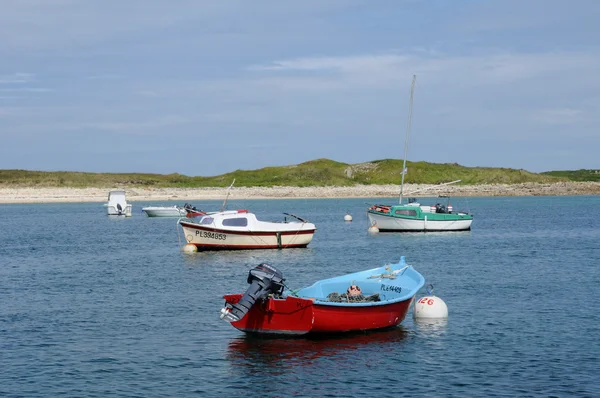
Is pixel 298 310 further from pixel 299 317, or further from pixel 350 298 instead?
pixel 350 298

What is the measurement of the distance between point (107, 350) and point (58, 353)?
1.31 m

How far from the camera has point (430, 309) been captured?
85.0 feet

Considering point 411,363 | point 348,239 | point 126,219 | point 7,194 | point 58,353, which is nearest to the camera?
point 411,363

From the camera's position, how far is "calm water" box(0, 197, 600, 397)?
745 inches

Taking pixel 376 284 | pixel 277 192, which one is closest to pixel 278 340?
pixel 376 284

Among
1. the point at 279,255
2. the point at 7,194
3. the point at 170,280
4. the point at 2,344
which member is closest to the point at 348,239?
the point at 279,255

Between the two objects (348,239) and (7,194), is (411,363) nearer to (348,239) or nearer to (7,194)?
(348,239)

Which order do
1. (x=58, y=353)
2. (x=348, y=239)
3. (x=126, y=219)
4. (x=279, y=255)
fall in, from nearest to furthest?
(x=58, y=353)
(x=279, y=255)
(x=348, y=239)
(x=126, y=219)

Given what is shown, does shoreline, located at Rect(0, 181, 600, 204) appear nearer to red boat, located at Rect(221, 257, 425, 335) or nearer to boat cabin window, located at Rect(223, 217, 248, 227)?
boat cabin window, located at Rect(223, 217, 248, 227)

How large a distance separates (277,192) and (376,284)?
145m

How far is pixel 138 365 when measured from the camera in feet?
68.3

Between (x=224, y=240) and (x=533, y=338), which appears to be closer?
(x=533, y=338)

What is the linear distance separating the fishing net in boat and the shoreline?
129769mm

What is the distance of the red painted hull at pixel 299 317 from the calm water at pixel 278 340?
37 centimetres
